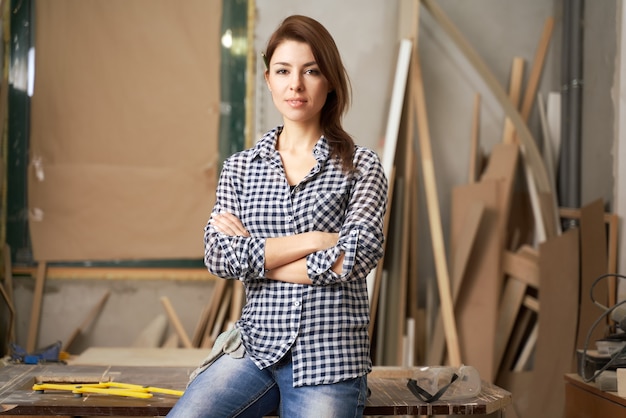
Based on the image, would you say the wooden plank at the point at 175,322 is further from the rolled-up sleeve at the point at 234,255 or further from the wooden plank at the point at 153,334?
the rolled-up sleeve at the point at 234,255

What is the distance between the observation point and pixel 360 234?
1.99 metres

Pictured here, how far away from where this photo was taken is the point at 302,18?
2.09m

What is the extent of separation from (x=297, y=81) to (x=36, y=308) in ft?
8.95

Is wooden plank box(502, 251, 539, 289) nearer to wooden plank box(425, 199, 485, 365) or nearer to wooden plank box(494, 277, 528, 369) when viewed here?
wooden plank box(494, 277, 528, 369)

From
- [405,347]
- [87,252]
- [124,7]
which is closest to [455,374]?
[405,347]

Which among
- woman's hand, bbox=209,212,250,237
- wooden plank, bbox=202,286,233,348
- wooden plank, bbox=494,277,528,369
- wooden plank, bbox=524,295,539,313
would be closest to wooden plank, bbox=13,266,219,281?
wooden plank, bbox=202,286,233,348

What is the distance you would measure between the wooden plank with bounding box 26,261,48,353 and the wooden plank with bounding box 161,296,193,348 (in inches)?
25.7

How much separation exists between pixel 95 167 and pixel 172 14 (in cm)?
94

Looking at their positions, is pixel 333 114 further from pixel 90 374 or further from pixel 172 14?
pixel 172 14

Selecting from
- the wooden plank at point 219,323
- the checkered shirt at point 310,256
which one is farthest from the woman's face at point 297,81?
the wooden plank at point 219,323

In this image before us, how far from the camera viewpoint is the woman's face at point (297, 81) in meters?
2.08

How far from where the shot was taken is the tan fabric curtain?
425 centimetres

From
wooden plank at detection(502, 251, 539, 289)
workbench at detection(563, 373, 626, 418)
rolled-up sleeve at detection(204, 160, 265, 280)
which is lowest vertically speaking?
workbench at detection(563, 373, 626, 418)

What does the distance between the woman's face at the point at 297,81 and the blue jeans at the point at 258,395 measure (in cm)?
68
